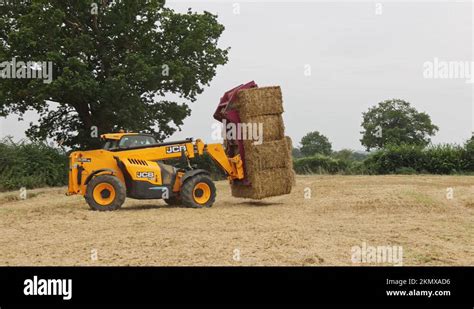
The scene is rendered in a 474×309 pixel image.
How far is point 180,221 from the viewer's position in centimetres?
1080

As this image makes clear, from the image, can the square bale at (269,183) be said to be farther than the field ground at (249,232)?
Yes

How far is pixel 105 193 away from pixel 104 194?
0.03m

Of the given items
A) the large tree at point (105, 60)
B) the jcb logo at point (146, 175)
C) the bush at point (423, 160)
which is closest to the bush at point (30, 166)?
the large tree at point (105, 60)

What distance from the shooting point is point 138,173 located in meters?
13.0

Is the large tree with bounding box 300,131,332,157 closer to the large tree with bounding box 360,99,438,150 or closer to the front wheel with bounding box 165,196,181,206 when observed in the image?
the large tree with bounding box 360,99,438,150

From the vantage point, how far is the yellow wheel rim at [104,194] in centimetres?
1281

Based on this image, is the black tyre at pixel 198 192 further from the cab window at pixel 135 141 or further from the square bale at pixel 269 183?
the cab window at pixel 135 141

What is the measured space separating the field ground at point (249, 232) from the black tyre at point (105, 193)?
347 mm

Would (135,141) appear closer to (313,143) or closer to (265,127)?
(265,127)

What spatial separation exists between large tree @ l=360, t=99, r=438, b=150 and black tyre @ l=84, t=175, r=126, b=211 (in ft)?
Result: 168
